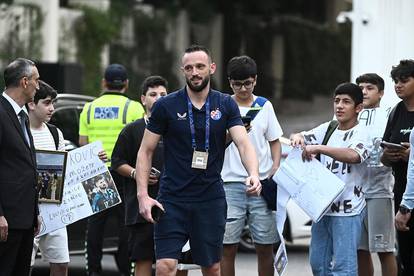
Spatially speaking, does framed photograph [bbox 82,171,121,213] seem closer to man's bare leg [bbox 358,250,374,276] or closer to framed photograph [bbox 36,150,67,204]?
framed photograph [bbox 36,150,67,204]

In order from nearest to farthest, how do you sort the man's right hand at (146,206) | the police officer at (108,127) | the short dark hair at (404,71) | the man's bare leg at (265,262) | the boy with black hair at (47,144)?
1. the man's right hand at (146,206)
2. the short dark hair at (404,71)
3. the boy with black hair at (47,144)
4. the man's bare leg at (265,262)
5. the police officer at (108,127)

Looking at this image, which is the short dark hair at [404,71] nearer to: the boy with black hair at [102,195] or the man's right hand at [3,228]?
the boy with black hair at [102,195]

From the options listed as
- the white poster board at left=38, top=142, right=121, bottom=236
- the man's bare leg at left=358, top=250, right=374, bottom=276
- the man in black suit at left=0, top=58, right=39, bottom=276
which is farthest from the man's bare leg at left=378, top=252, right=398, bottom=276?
the man in black suit at left=0, top=58, right=39, bottom=276

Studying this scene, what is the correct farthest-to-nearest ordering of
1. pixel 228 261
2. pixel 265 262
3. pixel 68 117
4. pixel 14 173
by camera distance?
pixel 68 117 < pixel 265 262 < pixel 228 261 < pixel 14 173

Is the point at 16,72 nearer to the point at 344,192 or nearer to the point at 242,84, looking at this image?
the point at 242,84

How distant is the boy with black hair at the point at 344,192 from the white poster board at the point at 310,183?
12 centimetres

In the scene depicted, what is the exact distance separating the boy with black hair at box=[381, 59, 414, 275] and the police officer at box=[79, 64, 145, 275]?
9.59 feet

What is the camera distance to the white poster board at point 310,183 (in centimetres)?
938

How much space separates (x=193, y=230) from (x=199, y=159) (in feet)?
1.84

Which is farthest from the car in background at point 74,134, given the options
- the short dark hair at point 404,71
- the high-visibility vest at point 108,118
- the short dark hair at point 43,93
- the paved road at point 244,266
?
the short dark hair at point 404,71

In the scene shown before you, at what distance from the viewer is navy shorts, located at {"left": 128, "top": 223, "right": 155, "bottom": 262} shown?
980 centimetres

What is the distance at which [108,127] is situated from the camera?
1159 cm

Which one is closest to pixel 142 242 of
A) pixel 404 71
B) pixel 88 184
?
pixel 88 184

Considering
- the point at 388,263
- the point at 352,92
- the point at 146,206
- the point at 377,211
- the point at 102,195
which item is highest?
the point at 352,92
